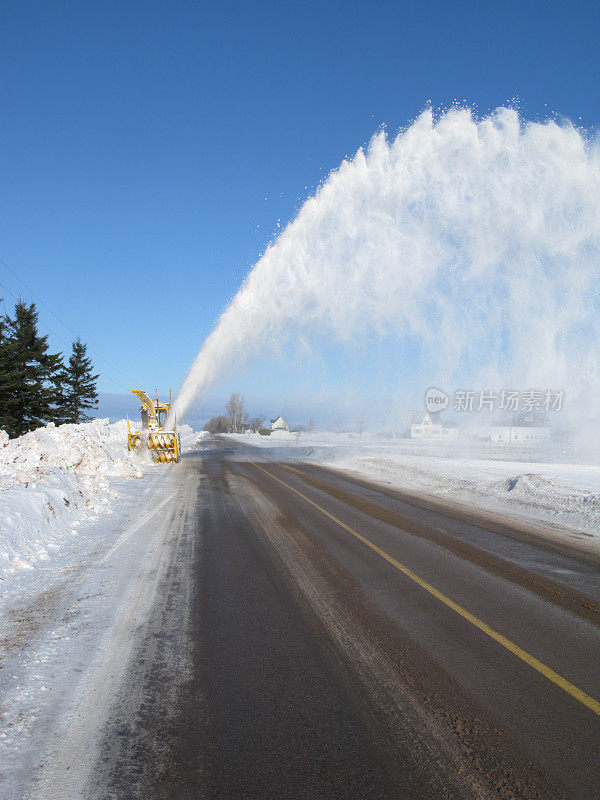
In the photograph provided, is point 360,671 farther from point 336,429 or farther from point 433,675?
point 336,429

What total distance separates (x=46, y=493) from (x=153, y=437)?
1341 centimetres

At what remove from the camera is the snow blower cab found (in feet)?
69.8

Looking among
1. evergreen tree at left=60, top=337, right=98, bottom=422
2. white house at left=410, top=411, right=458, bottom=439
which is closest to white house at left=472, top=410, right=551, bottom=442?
white house at left=410, top=411, right=458, bottom=439

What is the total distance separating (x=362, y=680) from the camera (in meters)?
3.37

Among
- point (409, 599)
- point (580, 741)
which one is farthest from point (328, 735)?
point (409, 599)

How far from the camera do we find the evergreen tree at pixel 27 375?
3122 centimetres

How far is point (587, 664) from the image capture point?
12.3 feet

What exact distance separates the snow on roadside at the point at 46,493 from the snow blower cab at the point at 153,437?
20.2 feet

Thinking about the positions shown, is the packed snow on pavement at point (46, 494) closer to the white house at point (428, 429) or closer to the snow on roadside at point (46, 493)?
the snow on roadside at point (46, 493)

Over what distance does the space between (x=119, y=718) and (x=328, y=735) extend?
4.22 feet

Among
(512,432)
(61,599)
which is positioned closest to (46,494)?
(61,599)

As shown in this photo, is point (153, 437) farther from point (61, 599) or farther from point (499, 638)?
point (499, 638)

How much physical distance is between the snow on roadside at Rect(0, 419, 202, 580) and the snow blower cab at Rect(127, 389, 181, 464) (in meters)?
6.16

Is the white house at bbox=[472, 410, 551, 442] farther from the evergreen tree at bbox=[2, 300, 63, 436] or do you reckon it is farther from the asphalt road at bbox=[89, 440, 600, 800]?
the asphalt road at bbox=[89, 440, 600, 800]
